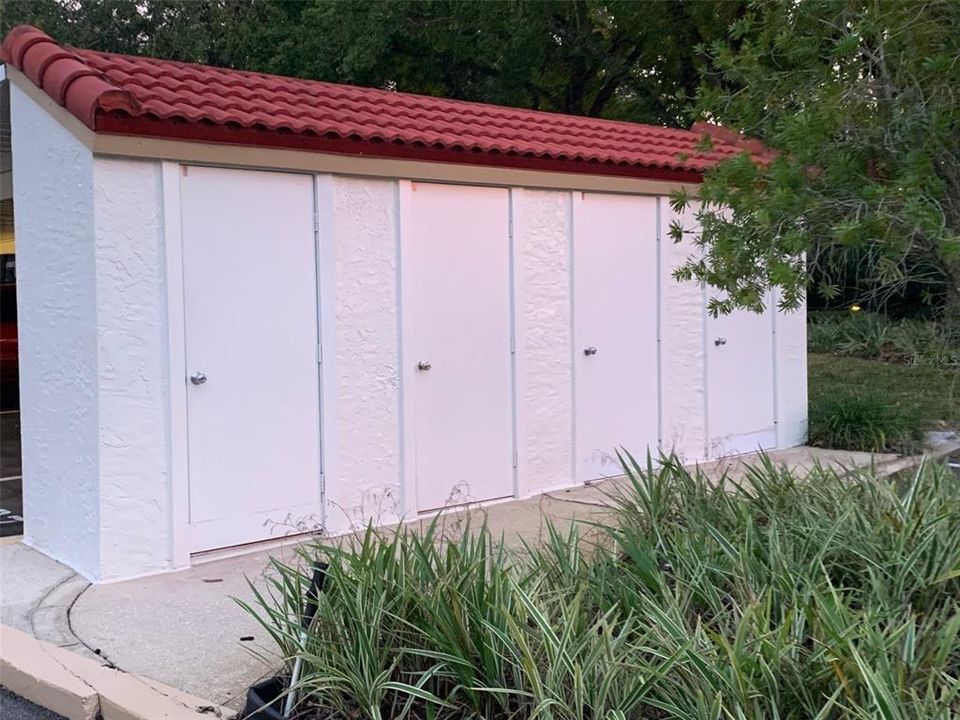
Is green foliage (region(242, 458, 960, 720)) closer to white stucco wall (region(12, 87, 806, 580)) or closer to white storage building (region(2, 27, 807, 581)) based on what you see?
white stucco wall (region(12, 87, 806, 580))

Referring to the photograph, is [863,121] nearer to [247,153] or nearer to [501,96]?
[247,153]

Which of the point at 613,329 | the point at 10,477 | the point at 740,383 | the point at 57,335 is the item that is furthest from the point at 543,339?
the point at 10,477

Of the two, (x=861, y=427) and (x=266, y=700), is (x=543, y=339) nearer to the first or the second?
(x=861, y=427)

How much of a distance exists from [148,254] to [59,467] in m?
1.47

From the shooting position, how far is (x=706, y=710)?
3049 millimetres

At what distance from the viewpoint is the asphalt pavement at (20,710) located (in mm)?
4207

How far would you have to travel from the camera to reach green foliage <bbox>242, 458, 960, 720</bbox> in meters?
3.22

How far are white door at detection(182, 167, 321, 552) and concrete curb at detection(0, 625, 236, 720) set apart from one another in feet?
4.92

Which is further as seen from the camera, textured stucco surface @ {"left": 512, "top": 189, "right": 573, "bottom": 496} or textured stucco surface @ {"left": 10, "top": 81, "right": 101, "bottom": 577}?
textured stucco surface @ {"left": 512, "top": 189, "right": 573, "bottom": 496}

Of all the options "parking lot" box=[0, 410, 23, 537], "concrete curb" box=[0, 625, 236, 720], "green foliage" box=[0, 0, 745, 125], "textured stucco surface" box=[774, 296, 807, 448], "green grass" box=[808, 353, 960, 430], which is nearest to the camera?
"concrete curb" box=[0, 625, 236, 720]

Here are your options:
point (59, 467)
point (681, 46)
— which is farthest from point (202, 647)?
point (681, 46)

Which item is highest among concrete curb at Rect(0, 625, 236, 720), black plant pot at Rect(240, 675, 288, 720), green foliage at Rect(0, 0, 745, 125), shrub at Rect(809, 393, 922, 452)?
green foliage at Rect(0, 0, 745, 125)

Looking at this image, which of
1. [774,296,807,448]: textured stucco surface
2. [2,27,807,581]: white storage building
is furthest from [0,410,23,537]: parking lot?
[774,296,807,448]: textured stucco surface

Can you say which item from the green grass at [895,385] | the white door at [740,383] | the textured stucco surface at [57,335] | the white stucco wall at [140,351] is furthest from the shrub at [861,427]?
the textured stucco surface at [57,335]
